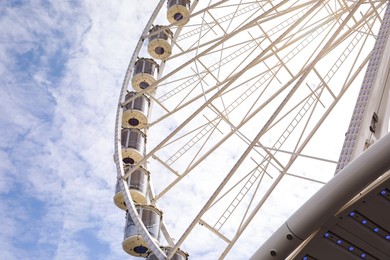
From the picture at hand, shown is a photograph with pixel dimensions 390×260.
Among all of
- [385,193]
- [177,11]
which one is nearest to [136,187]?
[177,11]

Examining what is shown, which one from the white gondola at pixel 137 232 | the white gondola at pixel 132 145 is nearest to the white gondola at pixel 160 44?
the white gondola at pixel 132 145

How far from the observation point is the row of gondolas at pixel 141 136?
16.8 meters

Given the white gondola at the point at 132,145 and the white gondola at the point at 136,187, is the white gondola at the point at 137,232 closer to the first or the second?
the white gondola at the point at 136,187

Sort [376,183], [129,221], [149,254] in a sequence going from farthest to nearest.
Result: [129,221] → [149,254] → [376,183]

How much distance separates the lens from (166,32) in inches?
886

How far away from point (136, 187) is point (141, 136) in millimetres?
2360

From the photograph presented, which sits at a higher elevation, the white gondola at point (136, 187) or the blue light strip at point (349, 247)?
the white gondola at point (136, 187)

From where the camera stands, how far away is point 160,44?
22.3 meters

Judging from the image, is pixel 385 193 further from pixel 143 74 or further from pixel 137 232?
pixel 143 74

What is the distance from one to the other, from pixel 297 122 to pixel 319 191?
9850mm

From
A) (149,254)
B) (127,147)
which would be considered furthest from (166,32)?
(149,254)

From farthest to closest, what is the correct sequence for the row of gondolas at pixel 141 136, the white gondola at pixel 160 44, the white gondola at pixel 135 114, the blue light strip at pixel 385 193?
the white gondola at pixel 160 44 < the white gondola at pixel 135 114 < the row of gondolas at pixel 141 136 < the blue light strip at pixel 385 193

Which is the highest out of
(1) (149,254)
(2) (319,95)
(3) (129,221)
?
(2) (319,95)

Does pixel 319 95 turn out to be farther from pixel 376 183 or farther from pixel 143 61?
pixel 376 183
